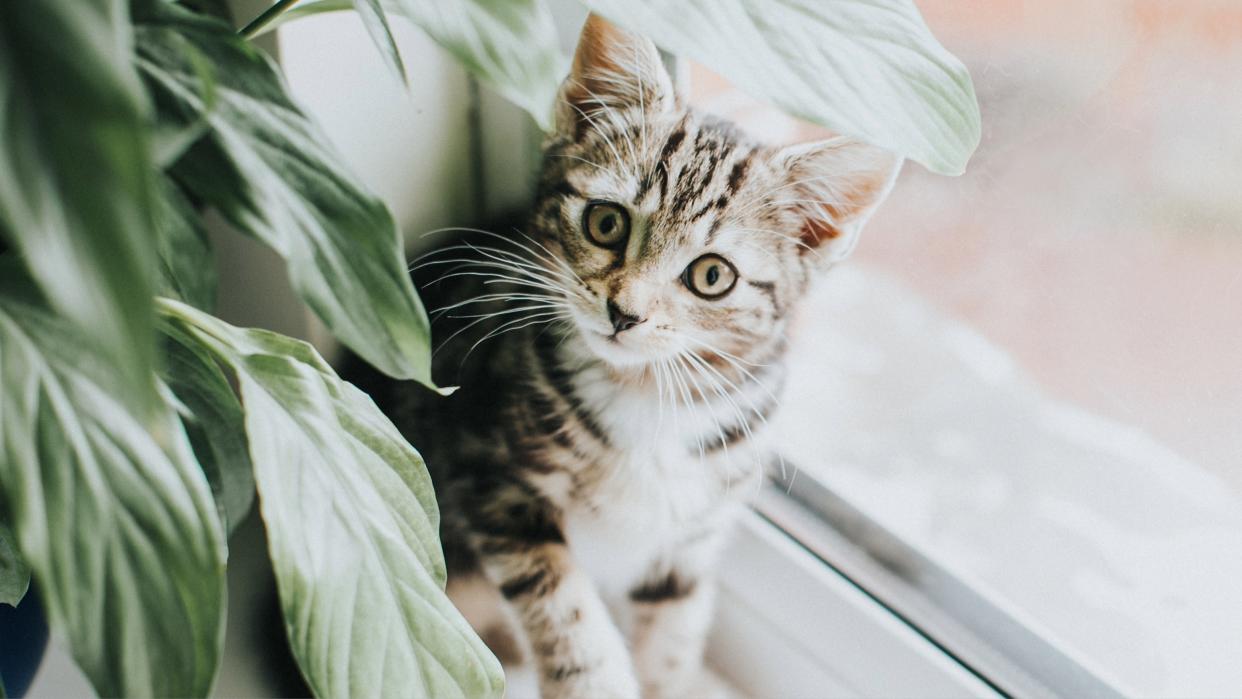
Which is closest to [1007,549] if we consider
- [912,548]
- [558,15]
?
[912,548]

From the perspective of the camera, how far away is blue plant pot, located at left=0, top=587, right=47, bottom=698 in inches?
24.4

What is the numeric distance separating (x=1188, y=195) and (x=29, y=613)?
2.95ft

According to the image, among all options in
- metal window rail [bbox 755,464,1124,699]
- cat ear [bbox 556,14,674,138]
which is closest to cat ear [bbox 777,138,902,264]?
cat ear [bbox 556,14,674,138]

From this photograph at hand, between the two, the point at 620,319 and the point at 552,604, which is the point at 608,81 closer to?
the point at 620,319

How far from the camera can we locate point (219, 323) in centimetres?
47

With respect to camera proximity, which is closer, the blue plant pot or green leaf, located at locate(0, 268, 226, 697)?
green leaf, located at locate(0, 268, 226, 697)

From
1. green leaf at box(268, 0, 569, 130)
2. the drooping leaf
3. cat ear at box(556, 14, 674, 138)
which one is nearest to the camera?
green leaf at box(268, 0, 569, 130)

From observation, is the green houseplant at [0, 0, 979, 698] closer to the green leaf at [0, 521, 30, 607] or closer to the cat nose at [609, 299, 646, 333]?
the green leaf at [0, 521, 30, 607]

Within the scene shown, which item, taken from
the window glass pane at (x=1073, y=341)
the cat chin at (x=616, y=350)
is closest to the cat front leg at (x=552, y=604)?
the cat chin at (x=616, y=350)

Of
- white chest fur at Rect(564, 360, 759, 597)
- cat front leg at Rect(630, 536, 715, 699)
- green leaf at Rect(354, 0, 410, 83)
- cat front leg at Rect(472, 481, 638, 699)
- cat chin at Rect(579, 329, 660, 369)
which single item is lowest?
cat front leg at Rect(630, 536, 715, 699)

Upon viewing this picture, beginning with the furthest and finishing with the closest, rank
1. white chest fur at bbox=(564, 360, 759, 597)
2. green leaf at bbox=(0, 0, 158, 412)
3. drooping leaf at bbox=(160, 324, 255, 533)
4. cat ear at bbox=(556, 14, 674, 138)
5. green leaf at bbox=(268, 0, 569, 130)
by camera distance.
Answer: white chest fur at bbox=(564, 360, 759, 597) → cat ear at bbox=(556, 14, 674, 138) → drooping leaf at bbox=(160, 324, 255, 533) → green leaf at bbox=(268, 0, 569, 130) → green leaf at bbox=(0, 0, 158, 412)

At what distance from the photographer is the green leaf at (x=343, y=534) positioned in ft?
1.32

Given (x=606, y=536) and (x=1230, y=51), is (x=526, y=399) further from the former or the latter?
(x=1230, y=51)

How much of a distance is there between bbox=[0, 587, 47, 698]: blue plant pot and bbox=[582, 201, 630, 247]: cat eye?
486 mm
